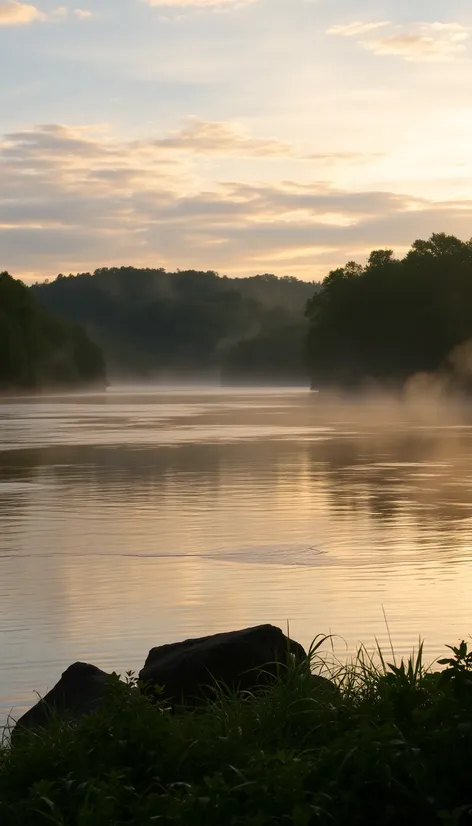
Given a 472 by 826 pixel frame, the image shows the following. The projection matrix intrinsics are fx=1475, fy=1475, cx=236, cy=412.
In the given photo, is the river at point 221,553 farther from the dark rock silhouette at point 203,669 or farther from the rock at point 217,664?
the rock at point 217,664

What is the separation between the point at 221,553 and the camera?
19047mm

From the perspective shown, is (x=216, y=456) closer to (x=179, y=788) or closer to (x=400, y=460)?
(x=400, y=460)

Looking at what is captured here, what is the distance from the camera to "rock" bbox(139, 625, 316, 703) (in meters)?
9.92

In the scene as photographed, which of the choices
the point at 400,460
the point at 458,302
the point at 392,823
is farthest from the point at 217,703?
the point at 458,302

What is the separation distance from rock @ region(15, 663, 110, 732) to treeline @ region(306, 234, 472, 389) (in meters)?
121

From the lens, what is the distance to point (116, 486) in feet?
100

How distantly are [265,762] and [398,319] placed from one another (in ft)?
466

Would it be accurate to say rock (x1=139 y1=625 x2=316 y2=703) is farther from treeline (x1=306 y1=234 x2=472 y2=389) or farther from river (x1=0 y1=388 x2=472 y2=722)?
treeline (x1=306 y1=234 x2=472 y2=389)

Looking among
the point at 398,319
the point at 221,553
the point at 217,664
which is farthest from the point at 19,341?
the point at 217,664

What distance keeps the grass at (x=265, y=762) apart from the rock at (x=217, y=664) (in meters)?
1.28

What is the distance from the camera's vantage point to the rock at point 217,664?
9.92m

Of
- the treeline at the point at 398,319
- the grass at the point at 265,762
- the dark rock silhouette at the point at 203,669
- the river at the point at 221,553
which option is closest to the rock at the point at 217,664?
the dark rock silhouette at the point at 203,669

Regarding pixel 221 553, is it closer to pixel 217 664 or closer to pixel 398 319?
pixel 217 664

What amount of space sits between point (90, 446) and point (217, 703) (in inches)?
1502
